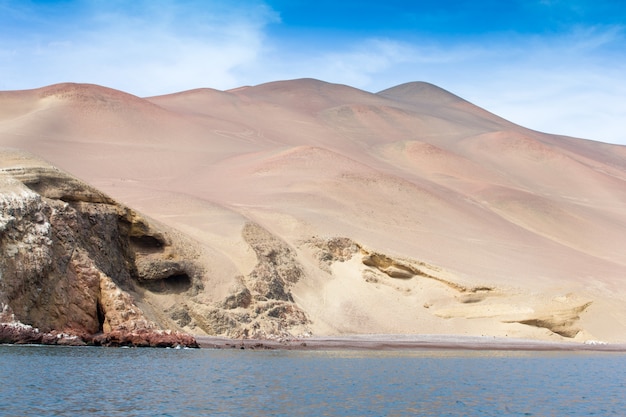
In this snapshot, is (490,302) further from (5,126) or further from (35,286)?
(5,126)

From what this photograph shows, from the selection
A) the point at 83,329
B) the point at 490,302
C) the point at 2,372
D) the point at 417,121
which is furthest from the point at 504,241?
the point at 417,121

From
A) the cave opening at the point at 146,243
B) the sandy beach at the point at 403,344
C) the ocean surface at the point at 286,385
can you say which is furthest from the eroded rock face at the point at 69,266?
the sandy beach at the point at 403,344

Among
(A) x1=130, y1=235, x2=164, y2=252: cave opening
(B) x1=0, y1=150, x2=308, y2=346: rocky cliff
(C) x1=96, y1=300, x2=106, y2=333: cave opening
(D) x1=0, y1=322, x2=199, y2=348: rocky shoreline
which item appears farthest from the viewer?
(A) x1=130, y1=235, x2=164, y2=252: cave opening

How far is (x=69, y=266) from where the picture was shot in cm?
3297

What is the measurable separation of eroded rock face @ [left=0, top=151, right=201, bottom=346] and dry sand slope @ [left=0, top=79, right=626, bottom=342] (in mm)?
2233

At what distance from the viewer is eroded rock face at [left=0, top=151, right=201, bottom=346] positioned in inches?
1201

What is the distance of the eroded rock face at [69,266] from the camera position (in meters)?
30.5

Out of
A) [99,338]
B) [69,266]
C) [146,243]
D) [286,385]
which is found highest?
[146,243]

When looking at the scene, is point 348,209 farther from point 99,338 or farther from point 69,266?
point 99,338

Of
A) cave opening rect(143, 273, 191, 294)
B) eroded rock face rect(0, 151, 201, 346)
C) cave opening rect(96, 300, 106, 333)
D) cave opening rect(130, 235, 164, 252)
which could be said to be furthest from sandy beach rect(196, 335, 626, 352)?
cave opening rect(130, 235, 164, 252)

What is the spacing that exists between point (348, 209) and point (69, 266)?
32688mm

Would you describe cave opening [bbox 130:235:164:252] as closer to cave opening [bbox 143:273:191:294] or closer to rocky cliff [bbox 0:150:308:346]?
rocky cliff [bbox 0:150:308:346]

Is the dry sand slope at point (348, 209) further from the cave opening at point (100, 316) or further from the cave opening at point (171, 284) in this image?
the cave opening at point (100, 316)

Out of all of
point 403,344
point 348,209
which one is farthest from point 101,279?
point 348,209
